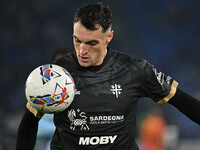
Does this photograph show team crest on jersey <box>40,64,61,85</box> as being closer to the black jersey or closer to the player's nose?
the player's nose

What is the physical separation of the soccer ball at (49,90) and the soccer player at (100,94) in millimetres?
280

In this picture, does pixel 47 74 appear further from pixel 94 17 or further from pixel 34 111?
pixel 94 17

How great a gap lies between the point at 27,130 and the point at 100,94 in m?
0.77

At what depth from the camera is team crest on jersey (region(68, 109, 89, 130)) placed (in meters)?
3.24

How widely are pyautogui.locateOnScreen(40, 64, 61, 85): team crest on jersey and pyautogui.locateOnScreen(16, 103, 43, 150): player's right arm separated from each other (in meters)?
0.50

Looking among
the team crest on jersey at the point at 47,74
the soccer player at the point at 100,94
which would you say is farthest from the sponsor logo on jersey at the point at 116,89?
the team crest on jersey at the point at 47,74

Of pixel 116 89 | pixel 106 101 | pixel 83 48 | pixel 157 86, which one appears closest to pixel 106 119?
pixel 106 101

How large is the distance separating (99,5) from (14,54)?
7.91m

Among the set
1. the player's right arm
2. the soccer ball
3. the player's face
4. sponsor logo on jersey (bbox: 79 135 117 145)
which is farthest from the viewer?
the player's right arm

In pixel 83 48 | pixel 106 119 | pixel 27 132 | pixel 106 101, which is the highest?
pixel 83 48

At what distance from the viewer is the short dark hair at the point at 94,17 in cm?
309

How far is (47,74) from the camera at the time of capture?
2.96 metres

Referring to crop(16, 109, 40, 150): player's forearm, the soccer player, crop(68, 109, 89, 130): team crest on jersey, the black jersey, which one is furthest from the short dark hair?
crop(16, 109, 40, 150): player's forearm

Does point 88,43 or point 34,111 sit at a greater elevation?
point 88,43
